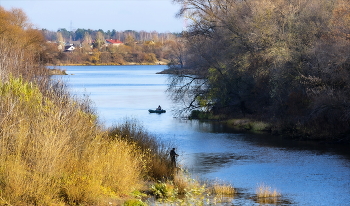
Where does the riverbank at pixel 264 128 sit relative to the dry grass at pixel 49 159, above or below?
below

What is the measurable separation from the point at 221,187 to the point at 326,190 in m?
4.53

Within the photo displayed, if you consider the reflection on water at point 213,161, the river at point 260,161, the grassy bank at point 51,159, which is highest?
the grassy bank at point 51,159

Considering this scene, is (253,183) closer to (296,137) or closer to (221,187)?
(221,187)

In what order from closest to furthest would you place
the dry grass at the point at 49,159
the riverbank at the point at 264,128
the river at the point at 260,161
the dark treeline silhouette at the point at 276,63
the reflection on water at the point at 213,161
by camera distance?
the dry grass at the point at 49,159
the river at the point at 260,161
the reflection on water at the point at 213,161
the dark treeline silhouette at the point at 276,63
the riverbank at the point at 264,128

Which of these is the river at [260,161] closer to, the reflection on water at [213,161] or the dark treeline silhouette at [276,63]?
the reflection on water at [213,161]

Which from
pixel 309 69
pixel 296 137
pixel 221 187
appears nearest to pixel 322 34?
pixel 309 69

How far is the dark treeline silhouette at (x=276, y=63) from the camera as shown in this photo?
32.0 m

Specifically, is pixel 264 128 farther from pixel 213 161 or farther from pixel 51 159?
pixel 51 159

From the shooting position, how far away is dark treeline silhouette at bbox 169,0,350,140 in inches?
1259

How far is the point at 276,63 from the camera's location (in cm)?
3619

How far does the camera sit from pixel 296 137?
3578 centimetres

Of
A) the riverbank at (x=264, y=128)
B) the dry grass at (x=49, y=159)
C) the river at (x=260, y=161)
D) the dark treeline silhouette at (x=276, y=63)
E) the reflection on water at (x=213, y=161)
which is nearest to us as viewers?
the dry grass at (x=49, y=159)

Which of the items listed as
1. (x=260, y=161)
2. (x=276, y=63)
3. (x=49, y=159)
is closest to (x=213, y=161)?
(x=260, y=161)

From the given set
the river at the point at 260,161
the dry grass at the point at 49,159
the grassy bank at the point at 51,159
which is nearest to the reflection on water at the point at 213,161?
the river at the point at 260,161
